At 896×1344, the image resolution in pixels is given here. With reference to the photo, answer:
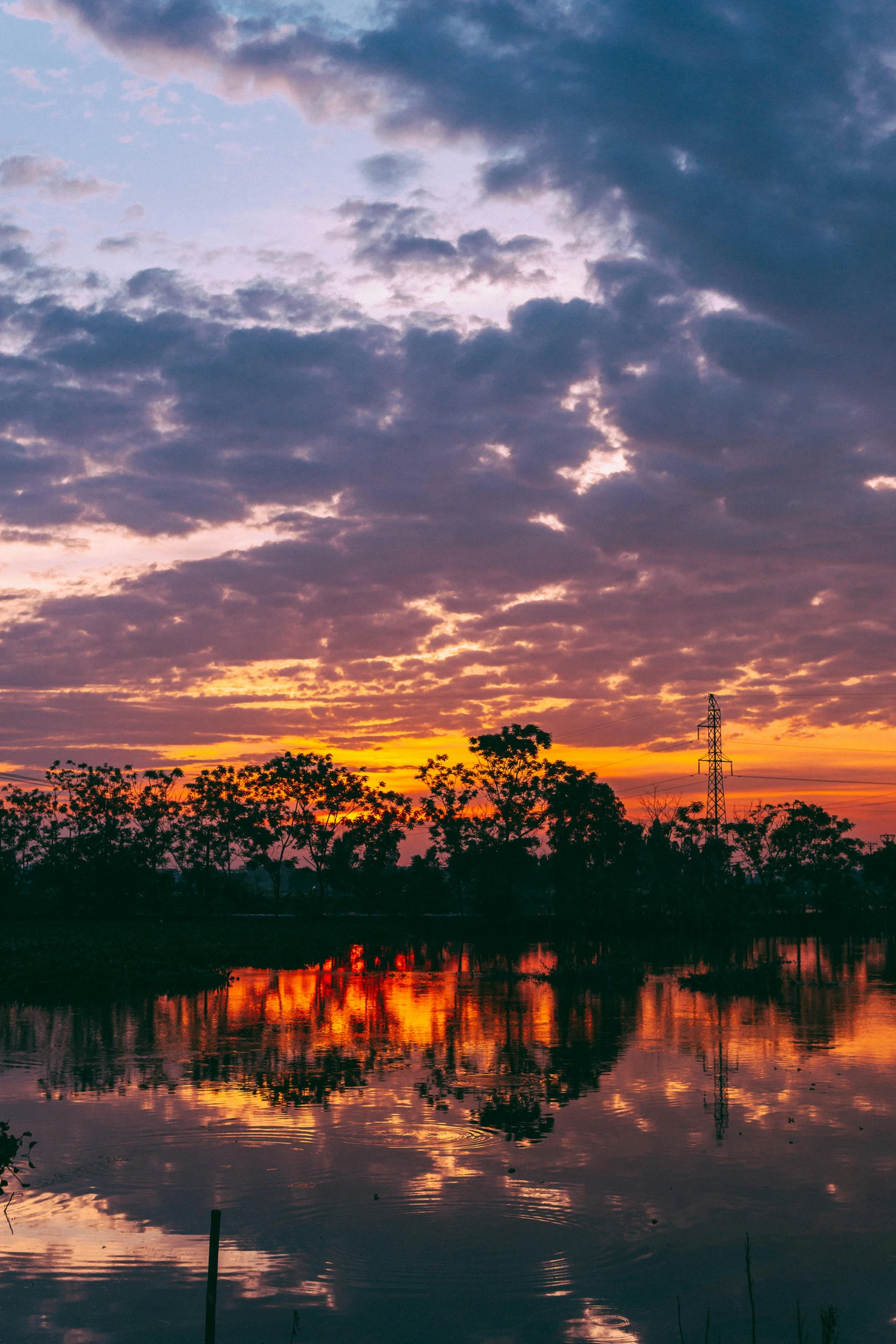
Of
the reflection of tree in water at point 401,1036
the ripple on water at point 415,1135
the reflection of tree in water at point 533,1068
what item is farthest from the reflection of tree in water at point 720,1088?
the ripple on water at point 415,1135

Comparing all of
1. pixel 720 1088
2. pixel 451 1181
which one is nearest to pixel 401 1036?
pixel 720 1088

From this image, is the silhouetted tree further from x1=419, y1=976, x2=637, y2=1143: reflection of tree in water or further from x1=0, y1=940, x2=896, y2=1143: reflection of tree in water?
x1=419, y1=976, x2=637, y2=1143: reflection of tree in water

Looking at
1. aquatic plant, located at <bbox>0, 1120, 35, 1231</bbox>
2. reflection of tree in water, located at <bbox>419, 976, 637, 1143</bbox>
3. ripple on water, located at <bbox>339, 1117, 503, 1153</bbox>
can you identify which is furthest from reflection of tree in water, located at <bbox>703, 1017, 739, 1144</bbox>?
aquatic plant, located at <bbox>0, 1120, 35, 1231</bbox>

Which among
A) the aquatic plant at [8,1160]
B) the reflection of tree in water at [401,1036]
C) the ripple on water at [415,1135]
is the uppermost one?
the aquatic plant at [8,1160]

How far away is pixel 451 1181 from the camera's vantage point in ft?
51.0

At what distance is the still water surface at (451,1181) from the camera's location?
11422 mm

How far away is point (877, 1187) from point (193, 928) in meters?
65.9

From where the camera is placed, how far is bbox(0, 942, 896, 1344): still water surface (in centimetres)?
1142

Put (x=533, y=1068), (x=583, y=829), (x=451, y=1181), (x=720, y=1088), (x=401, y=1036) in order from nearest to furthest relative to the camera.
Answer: (x=451, y=1181) → (x=720, y=1088) → (x=533, y=1068) → (x=401, y=1036) → (x=583, y=829)

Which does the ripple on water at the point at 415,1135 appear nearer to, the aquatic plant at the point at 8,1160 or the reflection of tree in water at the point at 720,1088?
the reflection of tree in water at the point at 720,1088

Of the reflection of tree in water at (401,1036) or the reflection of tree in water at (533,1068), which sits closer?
the reflection of tree in water at (533,1068)

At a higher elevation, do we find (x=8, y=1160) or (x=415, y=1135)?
(x=8, y=1160)

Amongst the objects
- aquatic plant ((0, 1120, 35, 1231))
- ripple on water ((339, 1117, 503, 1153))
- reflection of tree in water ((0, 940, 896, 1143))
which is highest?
aquatic plant ((0, 1120, 35, 1231))

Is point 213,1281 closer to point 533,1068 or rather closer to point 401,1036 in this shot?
point 533,1068
